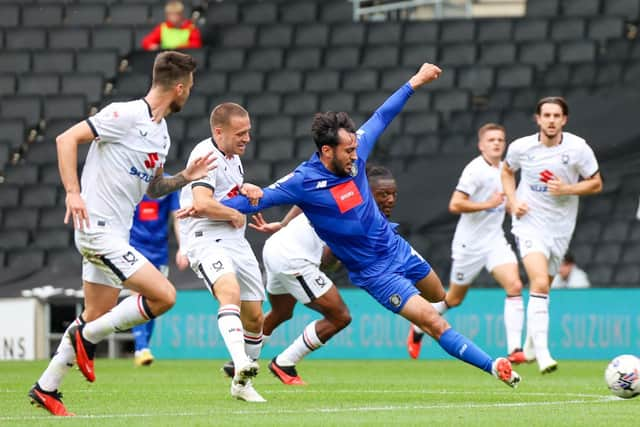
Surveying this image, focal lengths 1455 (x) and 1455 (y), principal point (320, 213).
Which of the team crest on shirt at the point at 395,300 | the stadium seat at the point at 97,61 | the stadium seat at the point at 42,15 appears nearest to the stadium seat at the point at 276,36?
the stadium seat at the point at 97,61

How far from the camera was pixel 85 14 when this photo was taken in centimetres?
2344

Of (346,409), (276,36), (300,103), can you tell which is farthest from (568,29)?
(346,409)

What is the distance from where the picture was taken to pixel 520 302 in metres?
14.3

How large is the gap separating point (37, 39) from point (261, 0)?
359 centimetres

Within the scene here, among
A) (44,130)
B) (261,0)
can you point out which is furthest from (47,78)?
(261,0)

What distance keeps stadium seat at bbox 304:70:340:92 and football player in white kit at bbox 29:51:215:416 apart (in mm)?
12169

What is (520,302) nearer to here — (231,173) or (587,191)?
(587,191)

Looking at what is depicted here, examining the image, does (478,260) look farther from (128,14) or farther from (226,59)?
(128,14)

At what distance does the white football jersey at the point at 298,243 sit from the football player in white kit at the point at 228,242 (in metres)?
1.18

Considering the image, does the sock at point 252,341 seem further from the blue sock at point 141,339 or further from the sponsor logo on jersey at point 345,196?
the blue sock at point 141,339

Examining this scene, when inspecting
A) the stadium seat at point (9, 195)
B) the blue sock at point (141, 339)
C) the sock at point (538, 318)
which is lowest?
the blue sock at point (141, 339)

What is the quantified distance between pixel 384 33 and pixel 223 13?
2.79 meters

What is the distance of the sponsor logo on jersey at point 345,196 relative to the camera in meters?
9.80

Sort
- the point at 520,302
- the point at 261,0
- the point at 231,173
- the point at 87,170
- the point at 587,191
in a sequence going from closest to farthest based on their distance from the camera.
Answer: the point at 87,170 < the point at 231,173 < the point at 587,191 < the point at 520,302 < the point at 261,0
